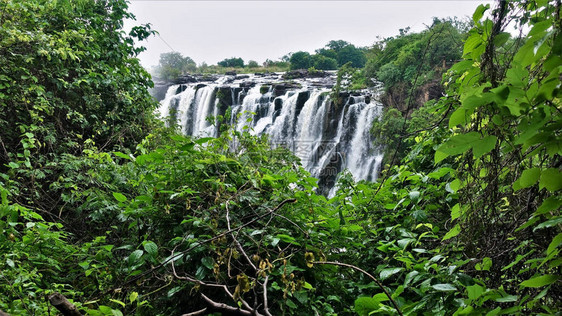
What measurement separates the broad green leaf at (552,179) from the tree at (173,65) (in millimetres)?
21673

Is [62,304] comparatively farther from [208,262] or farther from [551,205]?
[551,205]

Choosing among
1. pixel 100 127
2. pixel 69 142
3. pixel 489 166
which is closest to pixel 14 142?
pixel 69 142

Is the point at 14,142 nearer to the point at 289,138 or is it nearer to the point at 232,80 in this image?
the point at 289,138

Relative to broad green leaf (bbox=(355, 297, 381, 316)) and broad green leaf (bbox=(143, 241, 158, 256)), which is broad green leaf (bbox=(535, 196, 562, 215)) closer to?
broad green leaf (bbox=(355, 297, 381, 316))

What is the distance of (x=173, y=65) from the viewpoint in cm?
2241

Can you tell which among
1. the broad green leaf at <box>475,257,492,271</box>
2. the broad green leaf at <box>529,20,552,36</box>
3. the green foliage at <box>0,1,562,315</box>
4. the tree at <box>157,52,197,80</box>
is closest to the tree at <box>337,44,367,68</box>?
the tree at <box>157,52,197,80</box>

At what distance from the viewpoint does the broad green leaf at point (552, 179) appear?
0.76m

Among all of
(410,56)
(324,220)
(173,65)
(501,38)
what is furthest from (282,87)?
(501,38)

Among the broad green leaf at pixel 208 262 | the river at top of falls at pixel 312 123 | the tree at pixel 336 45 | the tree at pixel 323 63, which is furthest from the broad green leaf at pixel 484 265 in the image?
the tree at pixel 336 45

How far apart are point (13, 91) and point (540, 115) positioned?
5.49 meters

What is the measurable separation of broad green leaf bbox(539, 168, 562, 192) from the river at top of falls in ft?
37.0

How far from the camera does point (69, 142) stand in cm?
457

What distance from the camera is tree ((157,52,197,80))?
20712 millimetres

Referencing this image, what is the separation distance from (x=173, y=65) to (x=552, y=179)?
24.2 m
